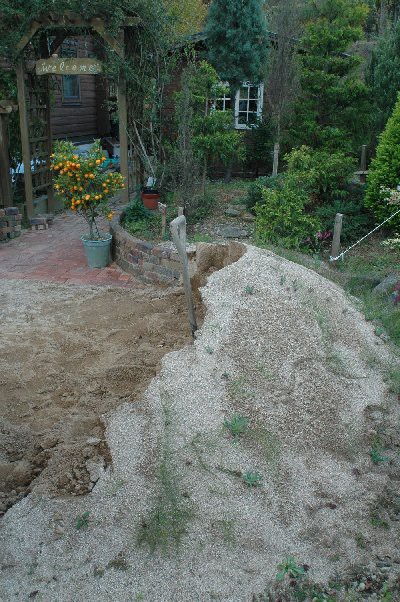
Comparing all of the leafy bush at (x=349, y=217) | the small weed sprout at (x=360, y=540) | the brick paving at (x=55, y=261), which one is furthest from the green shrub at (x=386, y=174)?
the small weed sprout at (x=360, y=540)

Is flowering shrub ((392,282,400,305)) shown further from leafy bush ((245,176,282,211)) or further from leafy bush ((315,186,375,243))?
leafy bush ((245,176,282,211))

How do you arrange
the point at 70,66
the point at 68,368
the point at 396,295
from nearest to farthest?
the point at 68,368
the point at 396,295
the point at 70,66

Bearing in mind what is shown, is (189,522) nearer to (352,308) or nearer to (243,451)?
(243,451)

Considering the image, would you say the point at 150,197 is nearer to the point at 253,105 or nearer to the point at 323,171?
the point at 323,171

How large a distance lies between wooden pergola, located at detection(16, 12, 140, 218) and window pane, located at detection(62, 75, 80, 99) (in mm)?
5087

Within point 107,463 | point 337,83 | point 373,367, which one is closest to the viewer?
point 107,463

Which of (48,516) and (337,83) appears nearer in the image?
(48,516)

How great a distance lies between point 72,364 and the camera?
435 cm

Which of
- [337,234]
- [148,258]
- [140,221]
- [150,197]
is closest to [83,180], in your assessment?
[148,258]

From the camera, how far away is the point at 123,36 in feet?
26.2

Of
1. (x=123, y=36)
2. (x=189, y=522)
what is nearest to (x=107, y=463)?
(x=189, y=522)

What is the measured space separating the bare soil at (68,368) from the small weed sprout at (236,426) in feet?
2.48

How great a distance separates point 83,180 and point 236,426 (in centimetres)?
400

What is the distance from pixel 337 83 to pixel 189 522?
9630 mm
